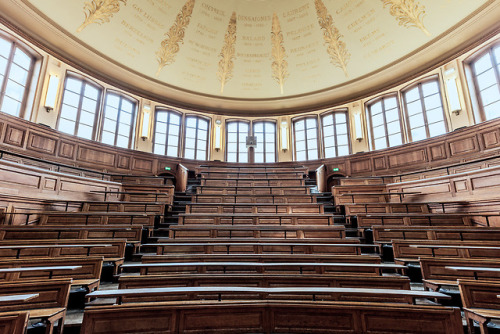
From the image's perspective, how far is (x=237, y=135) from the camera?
9391 mm

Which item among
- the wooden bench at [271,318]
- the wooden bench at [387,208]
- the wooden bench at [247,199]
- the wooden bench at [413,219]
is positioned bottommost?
the wooden bench at [271,318]

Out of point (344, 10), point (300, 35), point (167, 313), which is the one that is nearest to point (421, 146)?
point (344, 10)

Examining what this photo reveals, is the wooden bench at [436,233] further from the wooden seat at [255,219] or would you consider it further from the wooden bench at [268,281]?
the wooden bench at [268,281]

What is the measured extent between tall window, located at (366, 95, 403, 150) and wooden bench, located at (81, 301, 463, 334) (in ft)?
21.5

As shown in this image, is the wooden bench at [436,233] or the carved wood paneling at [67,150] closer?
the wooden bench at [436,233]

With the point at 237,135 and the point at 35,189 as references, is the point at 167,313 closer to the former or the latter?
the point at 35,189

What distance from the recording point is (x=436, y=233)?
360 centimetres

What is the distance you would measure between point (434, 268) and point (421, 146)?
16.7 ft

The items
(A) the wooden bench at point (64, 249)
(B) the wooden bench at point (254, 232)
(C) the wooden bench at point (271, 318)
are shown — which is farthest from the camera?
(B) the wooden bench at point (254, 232)

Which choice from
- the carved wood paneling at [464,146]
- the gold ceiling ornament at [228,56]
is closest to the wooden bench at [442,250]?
the carved wood paneling at [464,146]

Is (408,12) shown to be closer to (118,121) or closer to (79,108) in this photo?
(118,121)

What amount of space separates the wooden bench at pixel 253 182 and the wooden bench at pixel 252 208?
65.5 inches

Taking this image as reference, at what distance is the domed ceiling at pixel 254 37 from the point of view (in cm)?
624

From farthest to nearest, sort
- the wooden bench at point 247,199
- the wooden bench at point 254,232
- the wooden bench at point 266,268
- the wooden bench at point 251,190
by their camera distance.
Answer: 1. the wooden bench at point 251,190
2. the wooden bench at point 247,199
3. the wooden bench at point 254,232
4. the wooden bench at point 266,268
